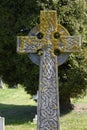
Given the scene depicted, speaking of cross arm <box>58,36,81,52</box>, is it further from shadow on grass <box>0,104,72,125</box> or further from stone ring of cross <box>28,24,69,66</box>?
shadow on grass <box>0,104,72,125</box>

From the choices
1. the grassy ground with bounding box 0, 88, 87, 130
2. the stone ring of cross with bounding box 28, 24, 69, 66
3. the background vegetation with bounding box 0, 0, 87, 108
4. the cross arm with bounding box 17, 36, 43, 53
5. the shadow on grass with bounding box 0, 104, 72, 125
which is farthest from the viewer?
the background vegetation with bounding box 0, 0, 87, 108

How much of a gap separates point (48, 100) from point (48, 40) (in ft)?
3.85

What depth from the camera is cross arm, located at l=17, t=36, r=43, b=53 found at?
9289 mm

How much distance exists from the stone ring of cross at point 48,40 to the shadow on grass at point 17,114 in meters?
5.86

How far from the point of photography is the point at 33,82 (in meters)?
15.8

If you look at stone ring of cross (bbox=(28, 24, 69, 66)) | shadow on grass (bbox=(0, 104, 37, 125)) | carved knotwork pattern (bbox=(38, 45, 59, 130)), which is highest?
stone ring of cross (bbox=(28, 24, 69, 66))

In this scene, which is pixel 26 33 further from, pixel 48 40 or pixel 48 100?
pixel 48 100

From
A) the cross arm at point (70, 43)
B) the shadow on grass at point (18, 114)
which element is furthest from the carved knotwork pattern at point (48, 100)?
the shadow on grass at point (18, 114)

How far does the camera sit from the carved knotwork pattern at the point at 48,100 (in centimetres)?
894

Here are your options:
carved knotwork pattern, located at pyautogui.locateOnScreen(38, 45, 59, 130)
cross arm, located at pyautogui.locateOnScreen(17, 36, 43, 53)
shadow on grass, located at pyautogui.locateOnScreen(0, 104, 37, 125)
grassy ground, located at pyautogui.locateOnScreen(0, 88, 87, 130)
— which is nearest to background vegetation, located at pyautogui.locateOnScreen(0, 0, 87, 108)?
grassy ground, located at pyautogui.locateOnScreen(0, 88, 87, 130)

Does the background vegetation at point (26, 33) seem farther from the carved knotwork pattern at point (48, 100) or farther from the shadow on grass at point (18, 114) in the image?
the carved knotwork pattern at point (48, 100)

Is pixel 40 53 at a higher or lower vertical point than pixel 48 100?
higher

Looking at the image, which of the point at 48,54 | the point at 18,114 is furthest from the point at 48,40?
the point at 18,114

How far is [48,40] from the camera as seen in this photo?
9297 mm
